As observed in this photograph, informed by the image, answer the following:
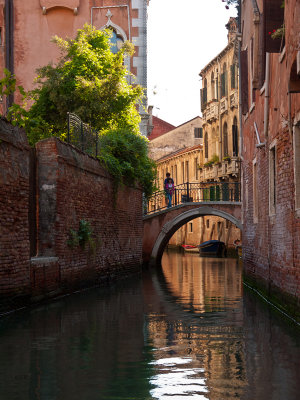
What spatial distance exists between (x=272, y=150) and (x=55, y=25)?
13936 millimetres

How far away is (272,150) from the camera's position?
12695 mm

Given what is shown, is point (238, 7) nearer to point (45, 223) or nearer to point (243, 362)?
point (45, 223)

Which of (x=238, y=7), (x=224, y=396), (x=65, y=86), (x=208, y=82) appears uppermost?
(x=208, y=82)

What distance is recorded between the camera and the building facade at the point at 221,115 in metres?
34.9

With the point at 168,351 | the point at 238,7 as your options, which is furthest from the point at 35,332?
the point at 238,7

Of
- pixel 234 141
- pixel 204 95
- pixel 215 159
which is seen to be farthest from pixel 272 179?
pixel 204 95

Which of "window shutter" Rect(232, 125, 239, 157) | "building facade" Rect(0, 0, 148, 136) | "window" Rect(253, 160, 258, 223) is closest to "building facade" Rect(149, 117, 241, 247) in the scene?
"window shutter" Rect(232, 125, 239, 157)

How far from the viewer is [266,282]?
13.0 metres

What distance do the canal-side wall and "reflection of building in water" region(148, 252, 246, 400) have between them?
2.15 m

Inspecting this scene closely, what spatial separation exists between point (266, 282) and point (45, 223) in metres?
4.28

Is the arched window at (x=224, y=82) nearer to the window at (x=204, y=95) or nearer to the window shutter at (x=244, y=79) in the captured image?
the window at (x=204, y=95)

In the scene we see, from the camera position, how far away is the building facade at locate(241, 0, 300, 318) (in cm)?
970

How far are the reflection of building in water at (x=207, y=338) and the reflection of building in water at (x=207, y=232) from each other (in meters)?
22.7

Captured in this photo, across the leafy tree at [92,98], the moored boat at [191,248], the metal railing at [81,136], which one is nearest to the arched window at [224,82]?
the moored boat at [191,248]
